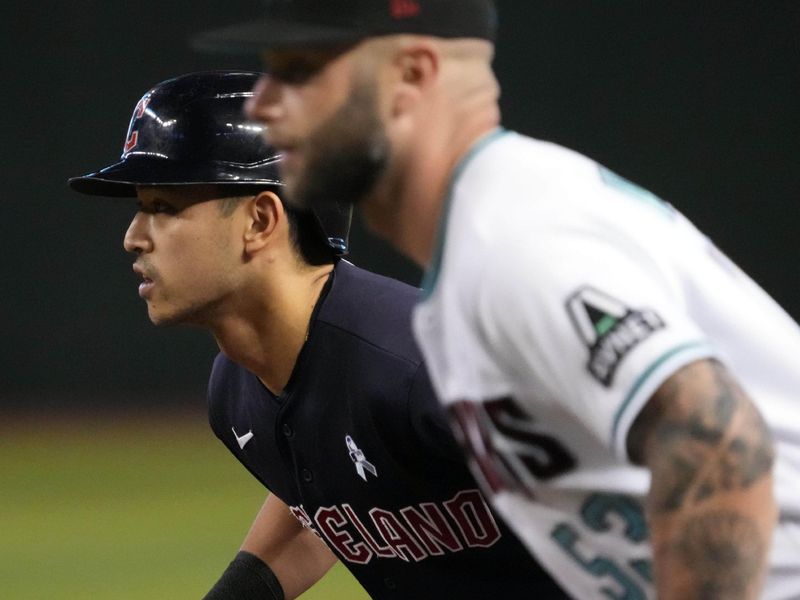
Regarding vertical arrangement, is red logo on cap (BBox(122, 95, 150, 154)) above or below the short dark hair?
above

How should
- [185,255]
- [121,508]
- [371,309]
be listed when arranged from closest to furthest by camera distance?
[371,309], [185,255], [121,508]

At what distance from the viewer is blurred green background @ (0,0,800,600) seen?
10602mm

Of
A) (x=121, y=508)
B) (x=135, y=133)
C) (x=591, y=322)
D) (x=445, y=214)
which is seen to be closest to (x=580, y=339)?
(x=591, y=322)

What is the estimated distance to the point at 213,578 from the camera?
23.3ft

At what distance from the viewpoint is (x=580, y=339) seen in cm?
168

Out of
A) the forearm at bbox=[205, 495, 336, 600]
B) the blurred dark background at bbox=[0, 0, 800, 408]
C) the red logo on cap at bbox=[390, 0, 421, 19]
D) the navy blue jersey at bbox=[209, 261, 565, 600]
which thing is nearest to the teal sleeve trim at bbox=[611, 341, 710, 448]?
the red logo on cap at bbox=[390, 0, 421, 19]

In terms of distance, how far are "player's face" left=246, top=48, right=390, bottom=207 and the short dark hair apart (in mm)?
1578

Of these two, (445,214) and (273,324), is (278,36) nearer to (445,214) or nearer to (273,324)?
(445,214)

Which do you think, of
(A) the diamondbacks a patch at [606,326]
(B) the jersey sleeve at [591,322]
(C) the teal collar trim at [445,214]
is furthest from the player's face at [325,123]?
(A) the diamondbacks a patch at [606,326]

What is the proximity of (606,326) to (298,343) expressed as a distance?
1886mm

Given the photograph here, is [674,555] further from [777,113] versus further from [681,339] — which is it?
[777,113]

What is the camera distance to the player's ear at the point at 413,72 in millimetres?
1956

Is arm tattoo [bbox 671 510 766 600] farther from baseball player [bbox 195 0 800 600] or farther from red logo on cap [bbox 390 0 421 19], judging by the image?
red logo on cap [bbox 390 0 421 19]

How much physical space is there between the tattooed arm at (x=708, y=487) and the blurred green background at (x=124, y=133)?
8.30m
